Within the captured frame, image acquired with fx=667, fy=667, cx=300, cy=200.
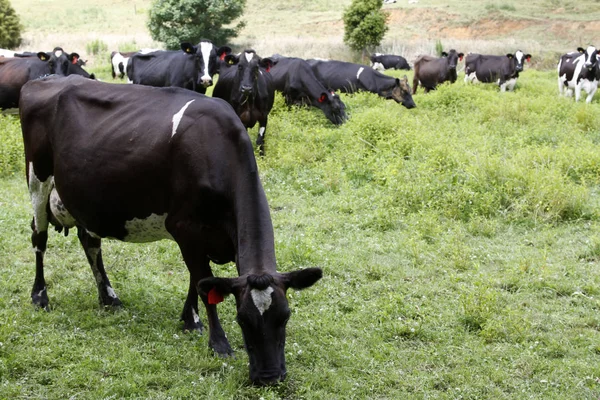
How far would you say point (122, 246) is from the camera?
805cm

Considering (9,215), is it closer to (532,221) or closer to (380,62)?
(532,221)

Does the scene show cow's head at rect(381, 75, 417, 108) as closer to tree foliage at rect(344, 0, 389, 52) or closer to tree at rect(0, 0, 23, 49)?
tree foliage at rect(344, 0, 389, 52)

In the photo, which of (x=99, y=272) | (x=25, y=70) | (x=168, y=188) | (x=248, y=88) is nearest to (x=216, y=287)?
(x=168, y=188)

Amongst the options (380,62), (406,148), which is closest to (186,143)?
(406,148)

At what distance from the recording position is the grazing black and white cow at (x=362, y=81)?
1877cm

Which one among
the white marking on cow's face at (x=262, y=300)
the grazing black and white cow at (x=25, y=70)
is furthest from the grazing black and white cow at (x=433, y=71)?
the white marking on cow's face at (x=262, y=300)

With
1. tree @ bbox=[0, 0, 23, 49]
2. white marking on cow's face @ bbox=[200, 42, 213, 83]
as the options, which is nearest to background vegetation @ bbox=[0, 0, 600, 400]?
white marking on cow's face @ bbox=[200, 42, 213, 83]

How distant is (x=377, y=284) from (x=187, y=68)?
8391 mm

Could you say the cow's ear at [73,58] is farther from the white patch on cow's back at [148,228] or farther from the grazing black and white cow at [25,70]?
the white patch on cow's back at [148,228]

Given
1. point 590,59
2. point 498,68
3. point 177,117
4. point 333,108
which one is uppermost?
point 177,117

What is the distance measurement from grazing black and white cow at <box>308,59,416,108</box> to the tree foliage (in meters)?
19.5

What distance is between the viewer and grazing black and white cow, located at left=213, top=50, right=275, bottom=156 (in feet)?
41.2

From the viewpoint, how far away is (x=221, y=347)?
5.36 meters

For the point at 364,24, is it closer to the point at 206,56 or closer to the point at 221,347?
the point at 206,56
